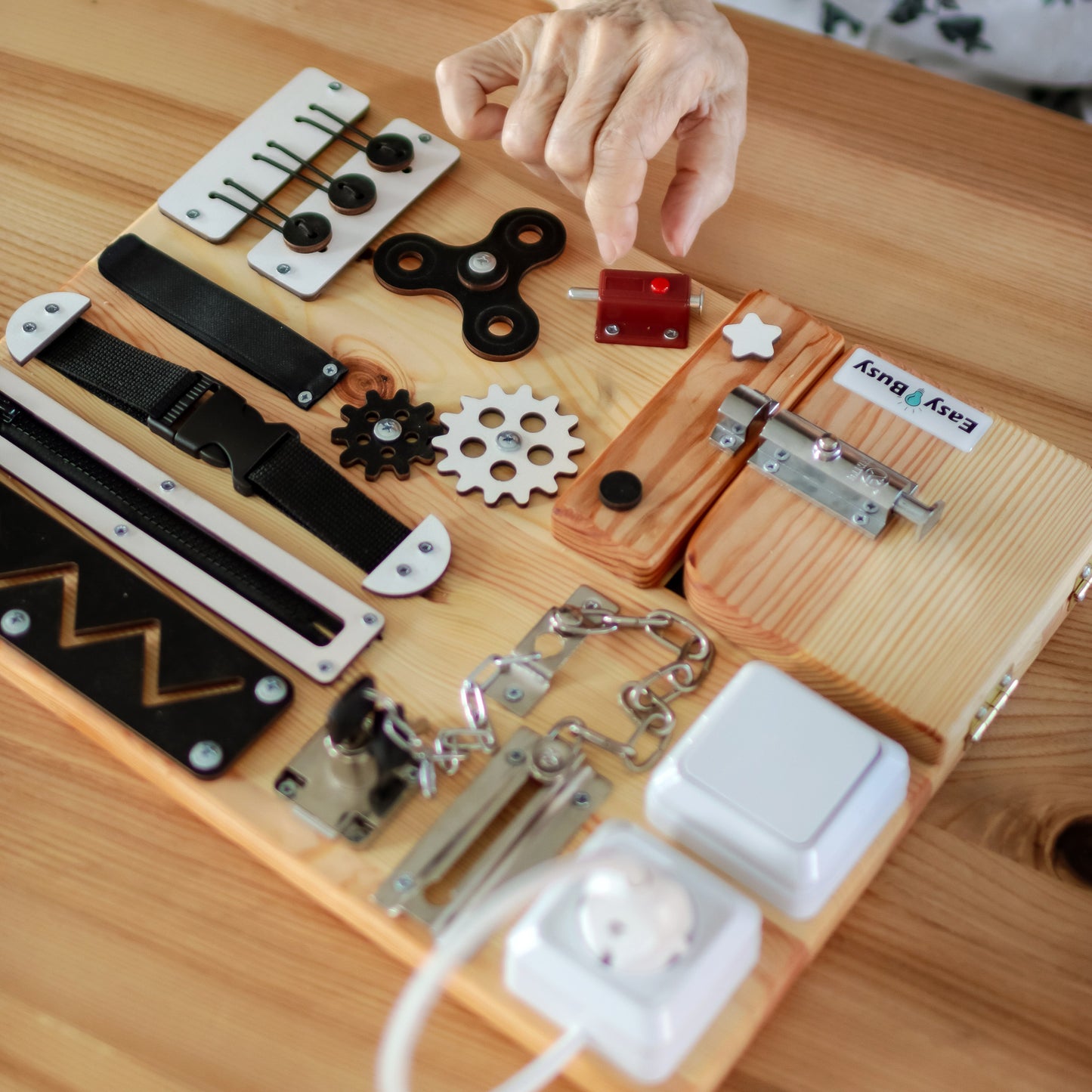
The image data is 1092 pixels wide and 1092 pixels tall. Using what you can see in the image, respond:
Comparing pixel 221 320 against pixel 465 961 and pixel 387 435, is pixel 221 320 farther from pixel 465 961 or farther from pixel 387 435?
pixel 465 961

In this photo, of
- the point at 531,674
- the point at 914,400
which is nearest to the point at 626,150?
the point at 914,400

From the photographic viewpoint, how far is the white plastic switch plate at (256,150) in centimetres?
96

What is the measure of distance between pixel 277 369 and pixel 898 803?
1.69 ft

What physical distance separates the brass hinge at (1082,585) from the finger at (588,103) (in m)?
0.44

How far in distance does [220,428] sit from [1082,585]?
1.95 feet

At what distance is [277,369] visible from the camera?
0.89 m

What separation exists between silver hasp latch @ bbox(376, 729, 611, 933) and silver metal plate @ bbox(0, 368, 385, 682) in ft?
0.40

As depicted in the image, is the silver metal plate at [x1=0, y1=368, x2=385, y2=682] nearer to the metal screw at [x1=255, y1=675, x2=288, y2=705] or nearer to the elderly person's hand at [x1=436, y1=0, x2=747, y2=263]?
the metal screw at [x1=255, y1=675, x2=288, y2=705]

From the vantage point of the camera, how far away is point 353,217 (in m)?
0.96

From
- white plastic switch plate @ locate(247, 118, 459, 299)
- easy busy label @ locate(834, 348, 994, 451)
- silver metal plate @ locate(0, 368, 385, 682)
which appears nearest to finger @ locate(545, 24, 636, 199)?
white plastic switch plate @ locate(247, 118, 459, 299)

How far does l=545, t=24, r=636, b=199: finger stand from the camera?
2.85 ft

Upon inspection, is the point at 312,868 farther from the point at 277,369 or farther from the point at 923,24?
the point at 923,24

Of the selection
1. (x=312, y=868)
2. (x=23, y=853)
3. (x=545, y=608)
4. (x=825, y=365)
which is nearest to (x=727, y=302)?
(x=825, y=365)

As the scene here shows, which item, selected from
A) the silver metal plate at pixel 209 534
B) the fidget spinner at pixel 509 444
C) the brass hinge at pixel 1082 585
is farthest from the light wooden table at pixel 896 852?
the fidget spinner at pixel 509 444
